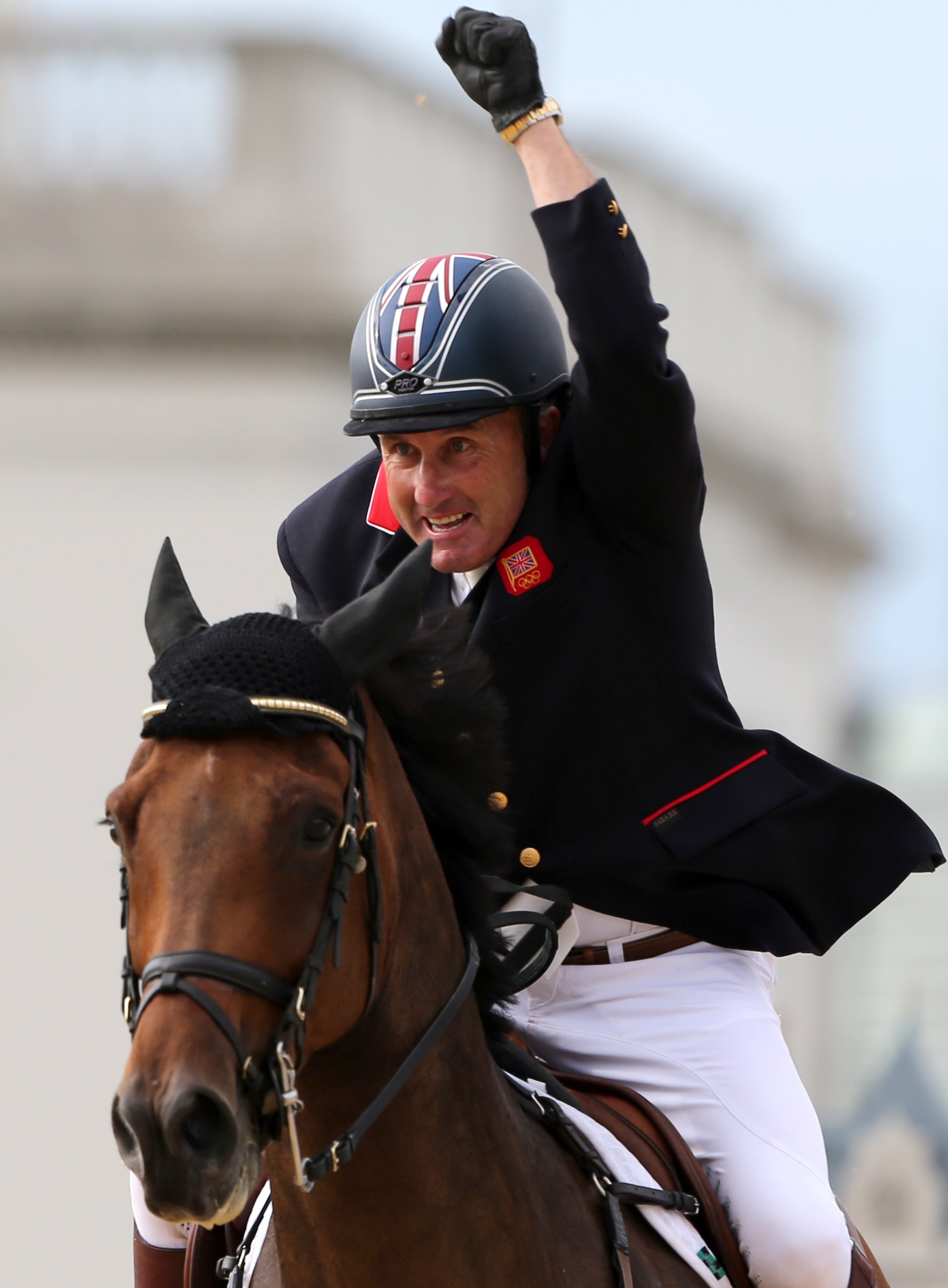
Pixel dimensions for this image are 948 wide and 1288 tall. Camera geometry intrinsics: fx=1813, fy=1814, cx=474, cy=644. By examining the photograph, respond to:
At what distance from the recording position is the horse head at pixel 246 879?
2484mm

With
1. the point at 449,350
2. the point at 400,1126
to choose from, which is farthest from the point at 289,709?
the point at 449,350

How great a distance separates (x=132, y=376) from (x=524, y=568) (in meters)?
10.4

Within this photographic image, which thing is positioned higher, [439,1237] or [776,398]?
[776,398]

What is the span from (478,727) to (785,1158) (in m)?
1.18

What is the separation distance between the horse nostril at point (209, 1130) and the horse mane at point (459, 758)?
85 cm

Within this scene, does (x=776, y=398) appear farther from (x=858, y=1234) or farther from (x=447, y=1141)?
(x=447, y=1141)

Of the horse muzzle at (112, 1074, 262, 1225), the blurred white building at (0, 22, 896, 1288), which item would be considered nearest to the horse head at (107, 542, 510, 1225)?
the horse muzzle at (112, 1074, 262, 1225)

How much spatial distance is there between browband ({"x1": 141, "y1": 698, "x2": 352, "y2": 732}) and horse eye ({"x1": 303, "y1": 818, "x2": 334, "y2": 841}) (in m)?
0.17

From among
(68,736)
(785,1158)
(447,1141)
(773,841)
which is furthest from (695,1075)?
(68,736)

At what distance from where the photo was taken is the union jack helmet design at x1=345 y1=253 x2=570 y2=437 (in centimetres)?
381

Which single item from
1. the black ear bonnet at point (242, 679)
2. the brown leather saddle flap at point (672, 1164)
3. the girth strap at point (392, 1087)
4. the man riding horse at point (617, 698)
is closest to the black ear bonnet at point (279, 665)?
the black ear bonnet at point (242, 679)

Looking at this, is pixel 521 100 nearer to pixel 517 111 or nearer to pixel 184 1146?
pixel 517 111

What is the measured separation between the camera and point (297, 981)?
8.75ft

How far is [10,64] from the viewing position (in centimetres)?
1402
